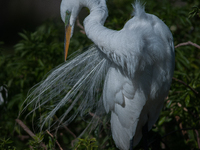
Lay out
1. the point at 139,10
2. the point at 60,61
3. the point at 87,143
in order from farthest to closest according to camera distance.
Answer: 1. the point at 60,61
2. the point at 139,10
3. the point at 87,143

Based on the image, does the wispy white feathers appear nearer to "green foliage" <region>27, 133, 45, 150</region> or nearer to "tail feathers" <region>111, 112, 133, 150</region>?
"tail feathers" <region>111, 112, 133, 150</region>

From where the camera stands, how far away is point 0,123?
1.69 meters

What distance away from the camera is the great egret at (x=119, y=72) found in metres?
1.21

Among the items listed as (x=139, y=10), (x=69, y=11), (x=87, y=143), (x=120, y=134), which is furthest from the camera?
(x=120, y=134)

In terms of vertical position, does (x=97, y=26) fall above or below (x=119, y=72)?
above

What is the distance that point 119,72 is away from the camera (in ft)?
4.57

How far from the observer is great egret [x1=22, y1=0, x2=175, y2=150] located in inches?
47.5

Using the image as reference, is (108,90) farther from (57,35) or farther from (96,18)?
(57,35)

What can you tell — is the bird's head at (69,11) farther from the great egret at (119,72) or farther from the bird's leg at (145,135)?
the bird's leg at (145,135)

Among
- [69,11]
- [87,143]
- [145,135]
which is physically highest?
[69,11]

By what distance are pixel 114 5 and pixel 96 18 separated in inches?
42.8

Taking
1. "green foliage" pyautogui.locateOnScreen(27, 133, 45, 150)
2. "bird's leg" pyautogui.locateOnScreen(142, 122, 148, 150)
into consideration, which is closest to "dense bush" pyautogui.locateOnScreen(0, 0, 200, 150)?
"bird's leg" pyautogui.locateOnScreen(142, 122, 148, 150)

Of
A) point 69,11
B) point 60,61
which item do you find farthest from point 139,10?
point 60,61

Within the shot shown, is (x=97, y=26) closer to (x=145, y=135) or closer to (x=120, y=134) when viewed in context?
(x=120, y=134)
